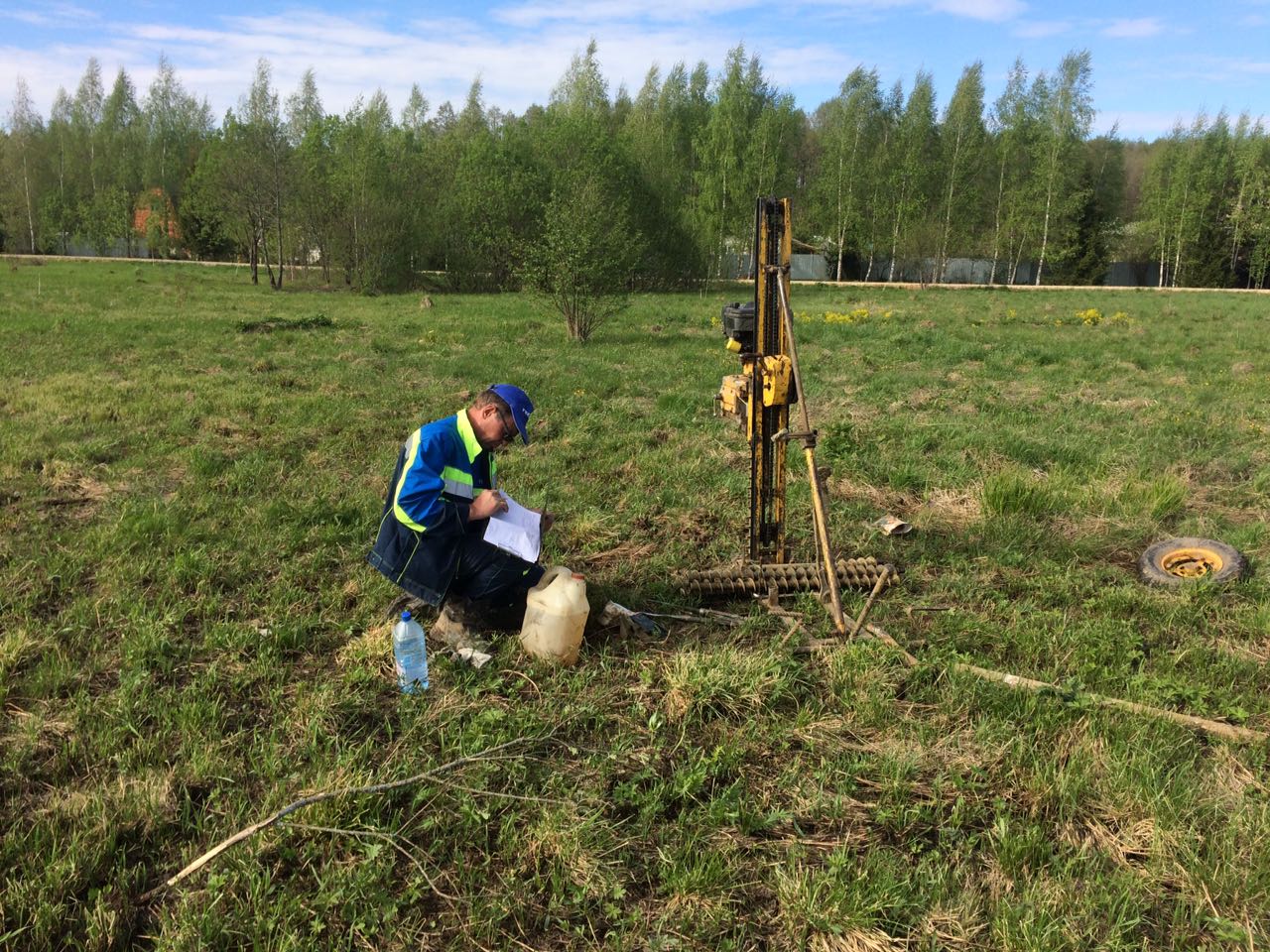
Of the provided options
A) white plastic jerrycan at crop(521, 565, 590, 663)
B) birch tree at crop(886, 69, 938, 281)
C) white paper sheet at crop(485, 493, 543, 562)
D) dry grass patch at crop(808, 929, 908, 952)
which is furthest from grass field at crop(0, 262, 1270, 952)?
birch tree at crop(886, 69, 938, 281)

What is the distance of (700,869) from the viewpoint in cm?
247

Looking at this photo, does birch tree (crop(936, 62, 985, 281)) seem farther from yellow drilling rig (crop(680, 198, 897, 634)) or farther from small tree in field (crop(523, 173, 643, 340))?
yellow drilling rig (crop(680, 198, 897, 634))

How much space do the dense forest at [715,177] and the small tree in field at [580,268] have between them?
1795cm

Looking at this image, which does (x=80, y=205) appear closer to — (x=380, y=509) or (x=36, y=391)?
(x=36, y=391)

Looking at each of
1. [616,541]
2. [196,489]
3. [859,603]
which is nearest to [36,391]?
[196,489]

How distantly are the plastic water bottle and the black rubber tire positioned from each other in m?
4.21

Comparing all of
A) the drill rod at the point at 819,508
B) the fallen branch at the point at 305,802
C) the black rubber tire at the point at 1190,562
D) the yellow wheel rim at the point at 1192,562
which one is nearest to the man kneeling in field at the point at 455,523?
the fallen branch at the point at 305,802

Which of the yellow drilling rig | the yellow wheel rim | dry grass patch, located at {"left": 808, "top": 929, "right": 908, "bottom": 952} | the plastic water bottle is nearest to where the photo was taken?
dry grass patch, located at {"left": 808, "top": 929, "right": 908, "bottom": 952}

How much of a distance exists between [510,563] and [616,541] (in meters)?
1.48

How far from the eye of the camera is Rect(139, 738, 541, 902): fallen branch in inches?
94.0

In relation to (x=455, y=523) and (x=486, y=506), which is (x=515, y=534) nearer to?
(x=486, y=506)

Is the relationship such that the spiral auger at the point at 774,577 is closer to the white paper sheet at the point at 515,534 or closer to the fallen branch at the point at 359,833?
the white paper sheet at the point at 515,534

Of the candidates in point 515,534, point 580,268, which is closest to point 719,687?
point 515,534

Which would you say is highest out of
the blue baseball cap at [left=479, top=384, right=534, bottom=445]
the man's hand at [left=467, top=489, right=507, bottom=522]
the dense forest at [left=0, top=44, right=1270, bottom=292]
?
the dense forest at [left=0, top=44, right=1270, bottom=292]
